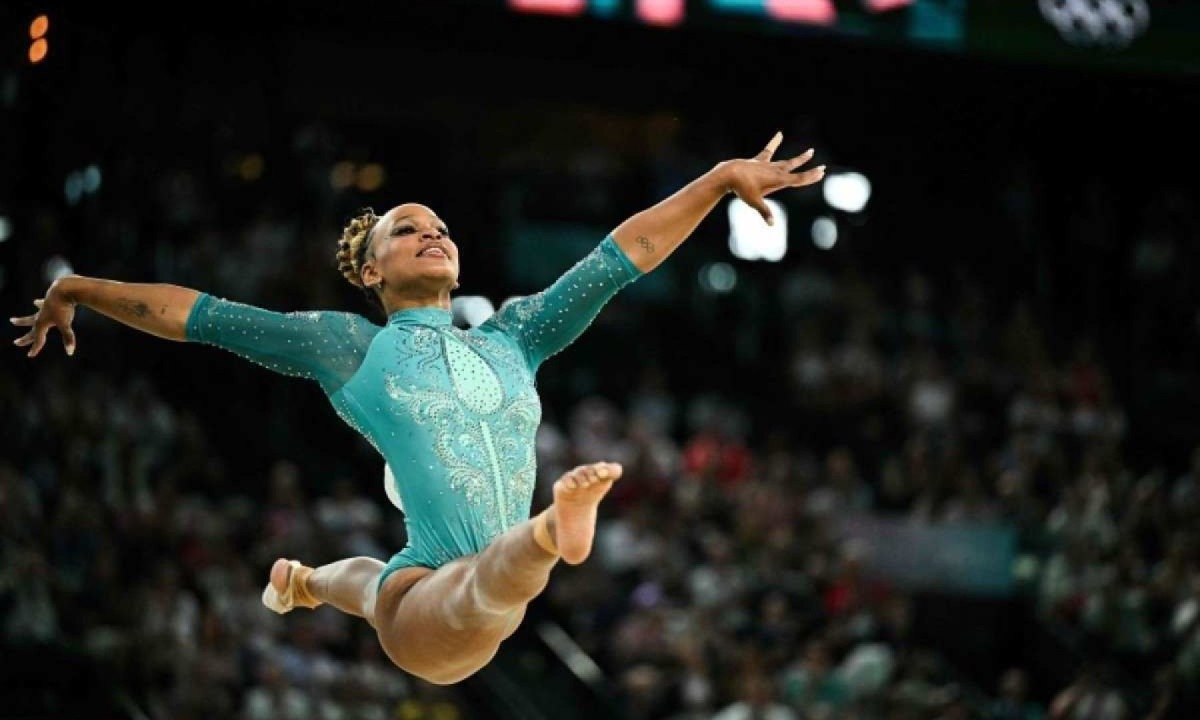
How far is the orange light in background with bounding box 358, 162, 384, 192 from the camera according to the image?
1379 cm

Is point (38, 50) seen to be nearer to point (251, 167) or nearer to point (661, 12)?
point (661, 12)

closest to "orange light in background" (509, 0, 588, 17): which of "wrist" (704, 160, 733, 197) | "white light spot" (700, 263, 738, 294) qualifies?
"white light spot" (700, 263, 738, 294)

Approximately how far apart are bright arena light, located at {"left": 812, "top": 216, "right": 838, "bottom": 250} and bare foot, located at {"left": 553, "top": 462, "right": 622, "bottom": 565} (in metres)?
10.6

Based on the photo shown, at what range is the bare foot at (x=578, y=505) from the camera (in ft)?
14.6

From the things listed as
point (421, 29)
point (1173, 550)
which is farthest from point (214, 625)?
point (1173, 550)

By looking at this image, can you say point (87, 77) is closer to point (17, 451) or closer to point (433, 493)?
point (17, 451)

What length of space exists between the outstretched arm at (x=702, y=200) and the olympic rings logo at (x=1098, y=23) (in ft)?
23.4

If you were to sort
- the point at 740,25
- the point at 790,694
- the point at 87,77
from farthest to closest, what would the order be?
the point at 740,25 → the point at 790,694 → the point at 87,77

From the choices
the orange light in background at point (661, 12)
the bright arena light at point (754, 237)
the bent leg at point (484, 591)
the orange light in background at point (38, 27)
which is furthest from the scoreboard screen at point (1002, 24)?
the bent leg at point (484, 591)

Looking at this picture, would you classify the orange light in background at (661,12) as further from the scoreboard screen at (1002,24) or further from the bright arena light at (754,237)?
the bright arena light at (754,237)

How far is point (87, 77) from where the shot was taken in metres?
9.56

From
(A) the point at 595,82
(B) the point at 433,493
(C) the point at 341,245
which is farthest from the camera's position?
(A) the point at 595,82

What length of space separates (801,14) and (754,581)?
3532mm

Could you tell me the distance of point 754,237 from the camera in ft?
49.3
